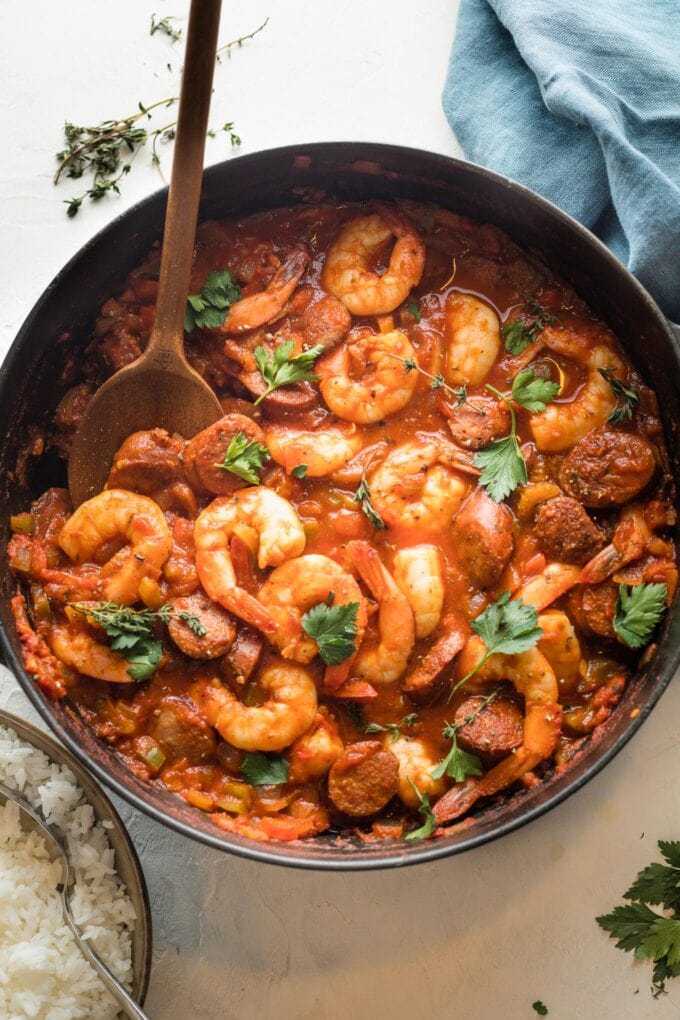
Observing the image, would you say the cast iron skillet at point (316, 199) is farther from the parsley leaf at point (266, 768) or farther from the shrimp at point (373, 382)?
the shrimp at point (373, 382)

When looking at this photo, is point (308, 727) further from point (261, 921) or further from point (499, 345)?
point (499, 345)

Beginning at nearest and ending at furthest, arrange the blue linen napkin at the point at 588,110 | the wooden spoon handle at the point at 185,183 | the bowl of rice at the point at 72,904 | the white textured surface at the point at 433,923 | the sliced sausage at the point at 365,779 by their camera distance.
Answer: the wooden spoon handle at the point at 185,183, the sliced sausage at the point at 365,779, the bowl of rice at the point at 72,904, the blue linen napkin at the point at 588,110, the white textured surface at the point at 433,923

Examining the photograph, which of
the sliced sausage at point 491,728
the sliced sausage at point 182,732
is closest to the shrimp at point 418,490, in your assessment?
the sliced sausage at point 491,728

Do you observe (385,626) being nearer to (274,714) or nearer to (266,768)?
(274,714)

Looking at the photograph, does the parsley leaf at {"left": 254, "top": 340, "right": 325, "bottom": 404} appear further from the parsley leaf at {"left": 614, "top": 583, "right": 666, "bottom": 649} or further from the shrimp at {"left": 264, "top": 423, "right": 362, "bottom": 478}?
the parsley leaf at {"left": 614, "top": 583, "right": 666, "bottom": 649}

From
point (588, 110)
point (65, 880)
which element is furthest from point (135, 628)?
point (588, 110)

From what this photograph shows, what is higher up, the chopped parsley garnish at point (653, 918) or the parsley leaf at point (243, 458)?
the parsley leaf at point (243, 458)

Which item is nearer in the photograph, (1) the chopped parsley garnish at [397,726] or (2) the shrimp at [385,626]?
(2) the shrimp at [385,626]

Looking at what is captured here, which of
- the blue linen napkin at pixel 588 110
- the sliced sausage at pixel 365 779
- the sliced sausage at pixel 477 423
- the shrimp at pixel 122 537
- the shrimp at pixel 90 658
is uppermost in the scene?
the blue linen napkin at pixel 588 110
